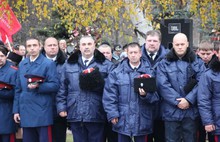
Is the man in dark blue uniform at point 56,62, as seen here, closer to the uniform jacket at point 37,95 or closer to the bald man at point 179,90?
the uniform jacket at point 37,95

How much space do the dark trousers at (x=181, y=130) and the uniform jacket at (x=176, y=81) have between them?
87mm

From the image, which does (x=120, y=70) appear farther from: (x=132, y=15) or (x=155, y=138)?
(x=132, y=15)

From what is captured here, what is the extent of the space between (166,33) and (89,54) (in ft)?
12.4

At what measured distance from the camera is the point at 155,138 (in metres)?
7.88

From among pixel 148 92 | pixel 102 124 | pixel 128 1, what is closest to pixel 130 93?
pixel 148 92

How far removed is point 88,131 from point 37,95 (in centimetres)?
103

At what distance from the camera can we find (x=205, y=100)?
6.75 metres

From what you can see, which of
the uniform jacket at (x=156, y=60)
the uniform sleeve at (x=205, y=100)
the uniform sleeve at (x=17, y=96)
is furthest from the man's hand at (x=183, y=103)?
the uniform sleeve at (x=17, y=96)

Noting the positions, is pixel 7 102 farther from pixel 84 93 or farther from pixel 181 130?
pixel 181 130

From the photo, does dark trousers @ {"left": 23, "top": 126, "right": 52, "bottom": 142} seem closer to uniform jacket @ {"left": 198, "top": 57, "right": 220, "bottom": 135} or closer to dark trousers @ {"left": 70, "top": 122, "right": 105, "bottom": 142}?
dark trousers @ {"left": 70, "top": 122, "right": 105, "bottom": 142}

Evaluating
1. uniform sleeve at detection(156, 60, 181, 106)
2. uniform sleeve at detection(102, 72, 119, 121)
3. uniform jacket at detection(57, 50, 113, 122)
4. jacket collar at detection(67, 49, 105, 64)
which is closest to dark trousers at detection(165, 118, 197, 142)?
uniform sleeve at detection(156, 60, 181, 106)

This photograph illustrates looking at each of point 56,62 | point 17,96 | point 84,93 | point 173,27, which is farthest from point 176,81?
point 173,27

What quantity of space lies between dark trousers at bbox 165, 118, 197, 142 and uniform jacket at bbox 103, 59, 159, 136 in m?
0.30

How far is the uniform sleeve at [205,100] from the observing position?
670cm
